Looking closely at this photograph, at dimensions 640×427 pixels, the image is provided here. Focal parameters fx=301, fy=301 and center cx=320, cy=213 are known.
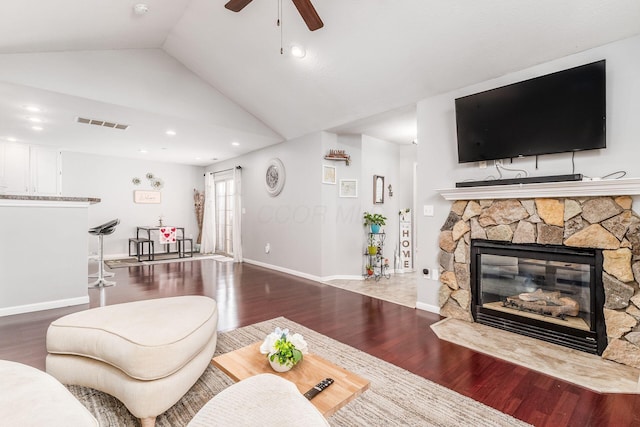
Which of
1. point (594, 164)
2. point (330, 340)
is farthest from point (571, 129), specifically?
point (330, 340)

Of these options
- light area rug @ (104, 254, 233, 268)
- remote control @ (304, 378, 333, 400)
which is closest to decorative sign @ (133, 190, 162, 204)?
light area rug @ (104, 254, 233, 268)

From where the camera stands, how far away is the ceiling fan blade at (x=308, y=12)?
2.15 meters

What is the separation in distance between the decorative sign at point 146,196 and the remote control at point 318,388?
798cm

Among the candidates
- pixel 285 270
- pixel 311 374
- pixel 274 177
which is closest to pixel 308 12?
pixel 311 374

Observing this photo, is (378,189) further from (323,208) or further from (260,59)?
(260,59)

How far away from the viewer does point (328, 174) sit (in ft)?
16.5

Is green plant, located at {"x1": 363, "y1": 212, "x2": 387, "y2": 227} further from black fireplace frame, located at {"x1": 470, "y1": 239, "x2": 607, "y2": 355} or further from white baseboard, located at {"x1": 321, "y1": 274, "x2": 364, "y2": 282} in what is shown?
black fireplace frame, located at {"x1": 470, "y1": 239, "x2": 607, "y2": 355}

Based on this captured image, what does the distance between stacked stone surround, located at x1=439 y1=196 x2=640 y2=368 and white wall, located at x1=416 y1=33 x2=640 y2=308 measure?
0.82ft

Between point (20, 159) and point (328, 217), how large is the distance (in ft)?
20.7

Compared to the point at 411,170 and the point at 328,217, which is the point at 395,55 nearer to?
the point at 328,217

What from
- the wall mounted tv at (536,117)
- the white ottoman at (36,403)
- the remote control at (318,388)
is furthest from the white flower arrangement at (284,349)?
the wall mounted tv at (536,117)

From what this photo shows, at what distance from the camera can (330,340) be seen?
264 cm

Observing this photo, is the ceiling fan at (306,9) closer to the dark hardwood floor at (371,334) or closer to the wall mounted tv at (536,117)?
the wall mounted tv at (536,117)

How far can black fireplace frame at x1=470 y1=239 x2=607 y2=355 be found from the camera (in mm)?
2391
